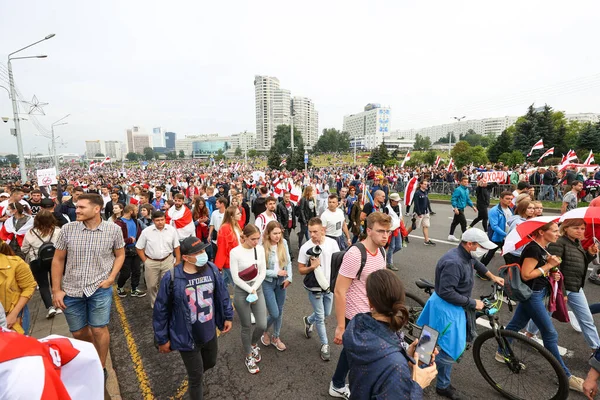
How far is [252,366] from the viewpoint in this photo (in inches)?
141

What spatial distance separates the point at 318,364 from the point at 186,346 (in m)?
1.75

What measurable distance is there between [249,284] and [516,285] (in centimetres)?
301

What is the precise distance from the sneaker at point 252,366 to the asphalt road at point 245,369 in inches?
2.2

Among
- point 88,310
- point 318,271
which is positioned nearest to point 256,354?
point 318,271

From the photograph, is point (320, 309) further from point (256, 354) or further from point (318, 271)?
point (256, 354)

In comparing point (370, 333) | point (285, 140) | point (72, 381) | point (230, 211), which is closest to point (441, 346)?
point (370, 333)

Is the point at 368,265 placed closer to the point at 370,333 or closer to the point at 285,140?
the point at 370,333

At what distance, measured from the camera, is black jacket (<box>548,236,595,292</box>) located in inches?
138

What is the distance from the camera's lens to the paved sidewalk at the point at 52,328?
3.31 metres

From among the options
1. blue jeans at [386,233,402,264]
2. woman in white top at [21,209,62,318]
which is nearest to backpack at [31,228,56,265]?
woman in white top at [21,209,62,318]

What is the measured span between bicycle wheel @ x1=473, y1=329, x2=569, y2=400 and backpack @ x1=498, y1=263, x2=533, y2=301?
42 centimetres

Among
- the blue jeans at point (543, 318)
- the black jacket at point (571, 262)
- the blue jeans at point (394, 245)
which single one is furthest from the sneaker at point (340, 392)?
the blue jeans at point (394, 245)

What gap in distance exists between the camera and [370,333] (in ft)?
5.51

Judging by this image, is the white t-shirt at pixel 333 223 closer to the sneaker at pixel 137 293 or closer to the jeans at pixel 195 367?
the jeans at pixel 195 367
